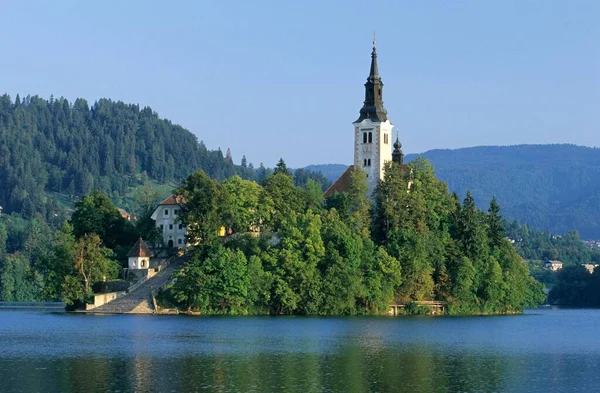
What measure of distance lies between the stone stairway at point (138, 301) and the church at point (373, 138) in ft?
83.3

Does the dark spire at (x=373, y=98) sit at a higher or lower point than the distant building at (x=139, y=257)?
higher

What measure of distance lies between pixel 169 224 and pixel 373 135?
24.0 metres

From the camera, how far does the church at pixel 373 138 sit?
125812 millimetres

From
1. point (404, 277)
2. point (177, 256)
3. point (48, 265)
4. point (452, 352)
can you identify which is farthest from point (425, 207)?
point (452, 352)

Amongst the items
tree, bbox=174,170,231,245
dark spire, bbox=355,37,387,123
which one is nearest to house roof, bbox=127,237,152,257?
tree, bbox=174,170,231,245

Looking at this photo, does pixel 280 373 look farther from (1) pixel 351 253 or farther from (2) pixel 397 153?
(2) pixel 397 153

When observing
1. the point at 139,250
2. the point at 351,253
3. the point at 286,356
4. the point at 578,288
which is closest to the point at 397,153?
the point at 351,253

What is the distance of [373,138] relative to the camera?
126 m

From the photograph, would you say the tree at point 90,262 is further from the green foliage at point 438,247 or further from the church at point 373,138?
the church at point 373,138

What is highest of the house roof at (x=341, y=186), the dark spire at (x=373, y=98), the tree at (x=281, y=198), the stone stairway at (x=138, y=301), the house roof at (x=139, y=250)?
the dark spire at (x=373, y=98)

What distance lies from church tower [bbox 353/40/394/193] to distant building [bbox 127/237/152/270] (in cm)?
2638

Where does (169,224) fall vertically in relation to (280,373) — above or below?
above

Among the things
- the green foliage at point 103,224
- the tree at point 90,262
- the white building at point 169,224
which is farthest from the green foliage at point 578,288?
the tree at point 90,262

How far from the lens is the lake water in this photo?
50.2 m
